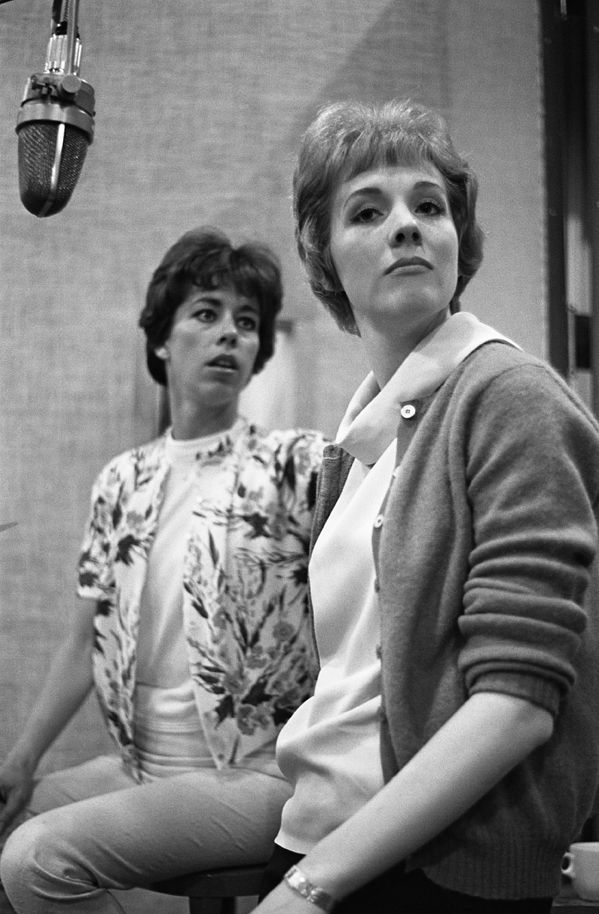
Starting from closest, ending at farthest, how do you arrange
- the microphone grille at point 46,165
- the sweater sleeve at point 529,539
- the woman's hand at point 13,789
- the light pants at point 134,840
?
→ the sweater sleeve at point 529,539
the microphone grille at point 46,165
the light pants at point 134,840
the woman's hand at point 13,789

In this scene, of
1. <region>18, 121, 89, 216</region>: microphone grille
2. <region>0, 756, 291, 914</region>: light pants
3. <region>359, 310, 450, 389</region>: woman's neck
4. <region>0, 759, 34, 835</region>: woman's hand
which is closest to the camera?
<region>359, 310, 450, 389</region>: woman's neck

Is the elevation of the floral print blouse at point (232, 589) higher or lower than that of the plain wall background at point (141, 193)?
lower

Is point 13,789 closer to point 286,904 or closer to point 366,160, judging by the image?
point 286,904

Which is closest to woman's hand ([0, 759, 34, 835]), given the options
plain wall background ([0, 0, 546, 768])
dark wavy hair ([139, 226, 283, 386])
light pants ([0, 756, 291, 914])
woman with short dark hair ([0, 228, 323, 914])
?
woman with short dark hair ([0, 228, 323, 914])

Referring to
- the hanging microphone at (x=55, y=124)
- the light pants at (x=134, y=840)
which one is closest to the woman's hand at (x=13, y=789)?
the light pants at (x=134, y=840)

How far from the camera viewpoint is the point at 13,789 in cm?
189

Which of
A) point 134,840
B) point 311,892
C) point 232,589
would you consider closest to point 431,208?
point 311,892

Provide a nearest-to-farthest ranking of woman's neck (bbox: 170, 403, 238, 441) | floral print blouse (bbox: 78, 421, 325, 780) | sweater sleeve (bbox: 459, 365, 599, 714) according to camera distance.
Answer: sweater sleeve (bbox: 459, 365, 599, 714), floral print blouse (bbox: 78, 421, 325, 780), woman's neck (bbox: 170, 403, 238, 441)

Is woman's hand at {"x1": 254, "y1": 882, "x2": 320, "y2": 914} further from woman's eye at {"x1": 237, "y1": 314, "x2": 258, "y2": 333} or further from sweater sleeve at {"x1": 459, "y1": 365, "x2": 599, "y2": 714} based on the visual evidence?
woman's eye at {"x1": 237, "y1": 314, "x2": 258, "y2": 333}

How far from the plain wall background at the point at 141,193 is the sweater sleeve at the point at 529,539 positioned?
1.25m

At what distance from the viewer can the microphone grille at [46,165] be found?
113cm

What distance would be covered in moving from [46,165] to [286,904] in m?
0.79

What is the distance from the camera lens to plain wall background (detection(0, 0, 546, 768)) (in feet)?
6.66

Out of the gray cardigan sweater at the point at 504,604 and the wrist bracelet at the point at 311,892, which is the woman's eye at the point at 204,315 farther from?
the wrist bracelet at the point at 311,892
